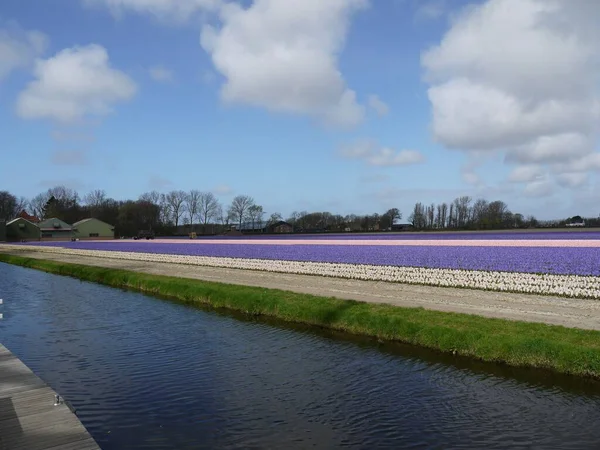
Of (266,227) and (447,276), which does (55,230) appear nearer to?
(266,227)

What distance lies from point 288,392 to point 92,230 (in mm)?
135280

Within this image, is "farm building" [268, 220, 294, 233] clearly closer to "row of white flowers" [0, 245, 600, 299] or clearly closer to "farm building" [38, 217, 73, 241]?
"farm building" [38, 217, 73, 241]

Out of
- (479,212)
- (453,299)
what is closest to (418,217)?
(479,212)

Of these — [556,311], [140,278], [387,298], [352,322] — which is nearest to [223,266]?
[140,278]

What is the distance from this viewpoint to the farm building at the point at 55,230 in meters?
132

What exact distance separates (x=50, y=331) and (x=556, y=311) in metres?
17.9

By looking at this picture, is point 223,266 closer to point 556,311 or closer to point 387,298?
point 387,298

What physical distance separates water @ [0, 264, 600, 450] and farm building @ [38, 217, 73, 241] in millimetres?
125040

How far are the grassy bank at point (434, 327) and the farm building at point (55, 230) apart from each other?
119289 millimetres

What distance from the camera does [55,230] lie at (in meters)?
133

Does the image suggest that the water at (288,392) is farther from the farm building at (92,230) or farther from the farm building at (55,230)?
the farm building at (55,230)

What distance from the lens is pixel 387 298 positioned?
21922 millimetres

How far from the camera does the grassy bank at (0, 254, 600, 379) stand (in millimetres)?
13164

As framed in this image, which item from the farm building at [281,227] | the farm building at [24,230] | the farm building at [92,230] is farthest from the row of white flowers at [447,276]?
the farm building at [281,227]
